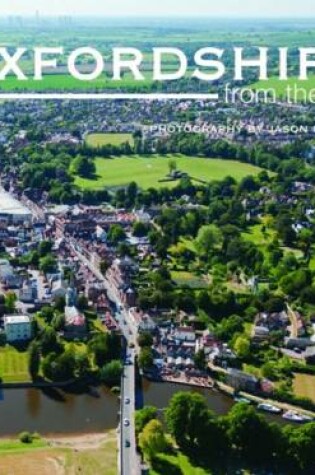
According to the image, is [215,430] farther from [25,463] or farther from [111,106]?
[111,106]

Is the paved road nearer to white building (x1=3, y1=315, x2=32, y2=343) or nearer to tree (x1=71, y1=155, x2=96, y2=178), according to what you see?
white building (x1=3, y1=315, x2=32, y2=343)

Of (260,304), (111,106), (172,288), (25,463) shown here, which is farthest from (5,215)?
(111,106)

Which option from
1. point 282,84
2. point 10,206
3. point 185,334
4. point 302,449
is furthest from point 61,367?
point 282,84

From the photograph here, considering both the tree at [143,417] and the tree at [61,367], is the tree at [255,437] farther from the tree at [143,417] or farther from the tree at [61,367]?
the tree at [61,367]

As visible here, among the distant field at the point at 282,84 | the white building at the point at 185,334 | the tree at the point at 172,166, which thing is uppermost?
the distant field at the point at 282,84

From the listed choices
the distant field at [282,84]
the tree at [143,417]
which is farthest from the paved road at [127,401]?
the distant field at [282,84]

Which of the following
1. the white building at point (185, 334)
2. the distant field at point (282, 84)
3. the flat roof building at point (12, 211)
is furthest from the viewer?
the distant field at point (282, 84)

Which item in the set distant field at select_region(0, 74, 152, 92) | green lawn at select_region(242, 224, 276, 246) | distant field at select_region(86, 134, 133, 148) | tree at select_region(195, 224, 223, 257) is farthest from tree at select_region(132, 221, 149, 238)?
distant field at select_region(0, 74, 152, 92)
